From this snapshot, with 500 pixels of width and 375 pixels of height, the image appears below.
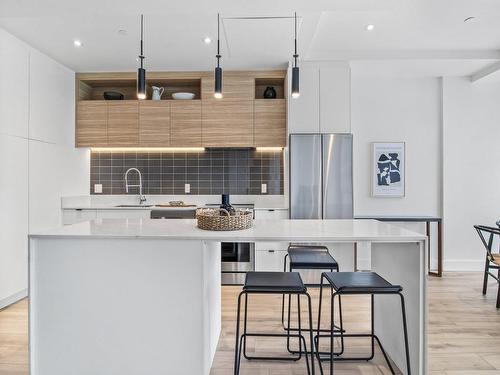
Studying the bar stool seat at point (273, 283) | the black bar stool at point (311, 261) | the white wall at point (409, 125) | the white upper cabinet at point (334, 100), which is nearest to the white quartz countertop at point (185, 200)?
the white upper cabinet at point (334, 100)

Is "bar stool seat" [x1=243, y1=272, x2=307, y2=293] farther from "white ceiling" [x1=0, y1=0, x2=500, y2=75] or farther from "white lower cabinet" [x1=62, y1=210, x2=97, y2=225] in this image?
"white lower cabinet" [x1=62, y1=210, x2=97, y2=225]

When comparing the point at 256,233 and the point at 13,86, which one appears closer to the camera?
the point at 256,233

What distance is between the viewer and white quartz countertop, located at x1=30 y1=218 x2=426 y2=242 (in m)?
1.79

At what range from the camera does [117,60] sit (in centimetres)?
393

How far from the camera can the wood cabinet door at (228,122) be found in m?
4.18

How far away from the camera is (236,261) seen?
12.7ft

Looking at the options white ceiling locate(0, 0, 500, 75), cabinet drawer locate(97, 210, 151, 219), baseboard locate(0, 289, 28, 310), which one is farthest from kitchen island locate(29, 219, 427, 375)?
cabinet drawer locate(97, 210, 151, 219)

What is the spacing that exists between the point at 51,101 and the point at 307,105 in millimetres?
2978

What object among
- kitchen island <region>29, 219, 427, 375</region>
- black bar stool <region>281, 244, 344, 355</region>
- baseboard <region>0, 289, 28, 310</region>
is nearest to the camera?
kitchen island <region>29, 219, 427, 375</region>

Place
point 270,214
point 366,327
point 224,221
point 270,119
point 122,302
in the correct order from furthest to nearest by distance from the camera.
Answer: point 270,119 → point 270,214 → point 366,327 → point 224,221 → point 122,302

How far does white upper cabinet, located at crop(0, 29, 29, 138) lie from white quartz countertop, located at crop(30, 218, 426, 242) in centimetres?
175

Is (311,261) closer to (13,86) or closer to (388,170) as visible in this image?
(388,170)

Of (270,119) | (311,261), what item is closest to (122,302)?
(311,261)

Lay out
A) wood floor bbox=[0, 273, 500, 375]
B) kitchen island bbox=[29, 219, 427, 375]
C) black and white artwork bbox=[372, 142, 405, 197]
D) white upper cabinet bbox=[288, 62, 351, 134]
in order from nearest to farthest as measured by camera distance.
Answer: kitchen island bbox=[29, 219, 427, 375] < wood floor bbox=[0, 273, 500, 375] < white upper cabinet bbox=[288, 62, 351, 134] < black and white artwork bbox=[372, 142, 405, 197]
